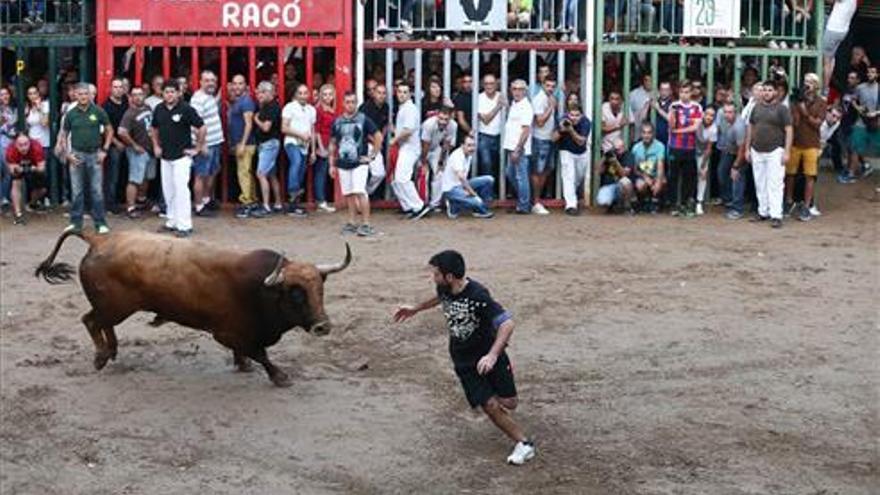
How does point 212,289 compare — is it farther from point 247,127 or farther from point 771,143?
point 771,143

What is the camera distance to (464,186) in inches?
736

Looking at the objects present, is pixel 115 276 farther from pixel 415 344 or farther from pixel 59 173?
pixel 59 173

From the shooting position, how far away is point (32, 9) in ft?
63.8

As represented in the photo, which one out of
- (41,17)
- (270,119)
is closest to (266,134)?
(270,119)

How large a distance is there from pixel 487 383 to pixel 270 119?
9347 millimetres

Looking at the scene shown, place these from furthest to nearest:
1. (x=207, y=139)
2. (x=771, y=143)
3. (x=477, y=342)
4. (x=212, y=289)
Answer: (x=207, y=139)
(x=771, y=143)
(x=212, y=289)
(x=477, y=342)

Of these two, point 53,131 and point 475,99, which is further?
point 475,99

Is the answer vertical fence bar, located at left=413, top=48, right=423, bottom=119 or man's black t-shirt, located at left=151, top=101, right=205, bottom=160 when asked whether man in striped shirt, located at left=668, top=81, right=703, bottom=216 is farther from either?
man's black t-shirt, located at left=151, top=101, right=205, bottom=160

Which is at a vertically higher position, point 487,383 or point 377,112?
point 377,112

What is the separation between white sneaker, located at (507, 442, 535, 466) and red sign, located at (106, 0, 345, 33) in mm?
10403

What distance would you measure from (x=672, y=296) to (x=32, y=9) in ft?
31.3

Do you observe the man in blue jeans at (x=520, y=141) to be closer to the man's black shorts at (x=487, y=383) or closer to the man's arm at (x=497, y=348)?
the man's black shorts at (x=487, y=383)

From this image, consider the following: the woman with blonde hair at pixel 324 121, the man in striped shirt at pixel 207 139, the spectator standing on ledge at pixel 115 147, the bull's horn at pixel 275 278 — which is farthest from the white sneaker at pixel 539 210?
the bull's horn at pixel 275 278

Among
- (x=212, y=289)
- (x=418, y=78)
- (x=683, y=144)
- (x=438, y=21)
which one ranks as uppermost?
(x=438, y=21)
